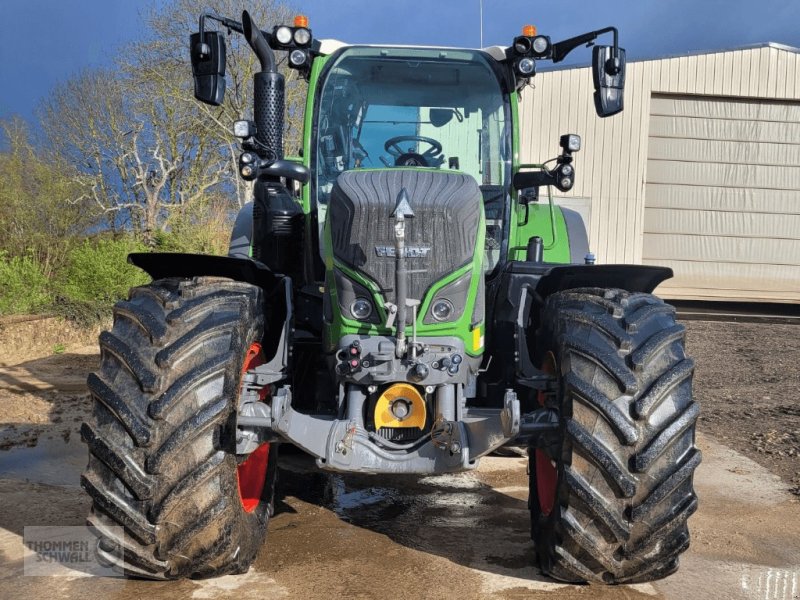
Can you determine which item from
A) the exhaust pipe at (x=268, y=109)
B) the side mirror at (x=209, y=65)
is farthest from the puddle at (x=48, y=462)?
the side mirror at (x=209, y=65)

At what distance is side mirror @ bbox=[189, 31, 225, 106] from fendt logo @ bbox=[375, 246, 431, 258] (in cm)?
132

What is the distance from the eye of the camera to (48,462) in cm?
522

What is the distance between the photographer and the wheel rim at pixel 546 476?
3.45m

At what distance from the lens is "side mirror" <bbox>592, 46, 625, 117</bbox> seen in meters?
4.06

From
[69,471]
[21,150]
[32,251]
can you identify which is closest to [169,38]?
[21,150]

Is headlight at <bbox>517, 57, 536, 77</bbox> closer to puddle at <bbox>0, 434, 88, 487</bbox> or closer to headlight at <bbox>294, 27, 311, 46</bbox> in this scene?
headlight at <bbox>294, 27, 311, 46</bbox>

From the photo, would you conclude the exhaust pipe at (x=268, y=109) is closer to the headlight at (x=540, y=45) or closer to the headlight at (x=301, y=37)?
the headlight at (x=301, y=37)

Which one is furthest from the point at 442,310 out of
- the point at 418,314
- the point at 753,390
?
the point at 753,390

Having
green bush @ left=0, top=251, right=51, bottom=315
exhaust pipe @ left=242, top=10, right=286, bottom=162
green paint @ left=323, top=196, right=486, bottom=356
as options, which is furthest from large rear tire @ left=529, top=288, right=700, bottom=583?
green bush @ left=0, top=251, right=51, bottom=315

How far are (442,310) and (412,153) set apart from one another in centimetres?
140

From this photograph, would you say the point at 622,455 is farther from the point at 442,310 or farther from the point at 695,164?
the point at 695,164

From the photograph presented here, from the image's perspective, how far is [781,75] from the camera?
52.4 feet

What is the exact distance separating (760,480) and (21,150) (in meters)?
14.6

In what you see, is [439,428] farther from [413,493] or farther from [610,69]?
[610,69]
